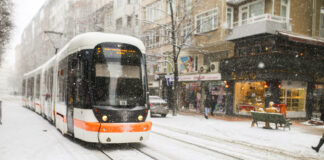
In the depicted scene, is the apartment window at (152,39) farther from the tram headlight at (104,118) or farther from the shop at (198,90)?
the tram headlight at (104,118)

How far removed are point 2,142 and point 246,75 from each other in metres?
17.1

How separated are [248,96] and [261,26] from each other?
5.39 meters

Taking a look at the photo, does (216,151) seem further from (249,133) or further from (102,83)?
(249,133)

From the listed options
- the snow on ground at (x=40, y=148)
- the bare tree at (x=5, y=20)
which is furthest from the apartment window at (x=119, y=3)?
the snow on ground at (x=40, y=148)

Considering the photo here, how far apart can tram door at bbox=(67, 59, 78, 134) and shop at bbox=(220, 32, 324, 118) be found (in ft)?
45.9

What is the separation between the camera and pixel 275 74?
65.1 ft

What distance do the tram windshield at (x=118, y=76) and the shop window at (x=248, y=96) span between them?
14.6 m

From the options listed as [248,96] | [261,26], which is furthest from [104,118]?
[248,96]

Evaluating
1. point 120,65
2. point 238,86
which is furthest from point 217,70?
Answer: point 120,65

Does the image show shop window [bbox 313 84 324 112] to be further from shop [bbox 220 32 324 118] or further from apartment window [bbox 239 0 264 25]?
apartment window [bbox 239 0 264 25]

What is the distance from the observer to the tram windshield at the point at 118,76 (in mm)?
7883

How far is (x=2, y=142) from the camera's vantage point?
8.89 m

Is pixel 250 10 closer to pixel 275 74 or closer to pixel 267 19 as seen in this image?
pixel 267 19

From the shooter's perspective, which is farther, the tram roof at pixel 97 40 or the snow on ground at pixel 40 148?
the tram roof at pixel 97 40
